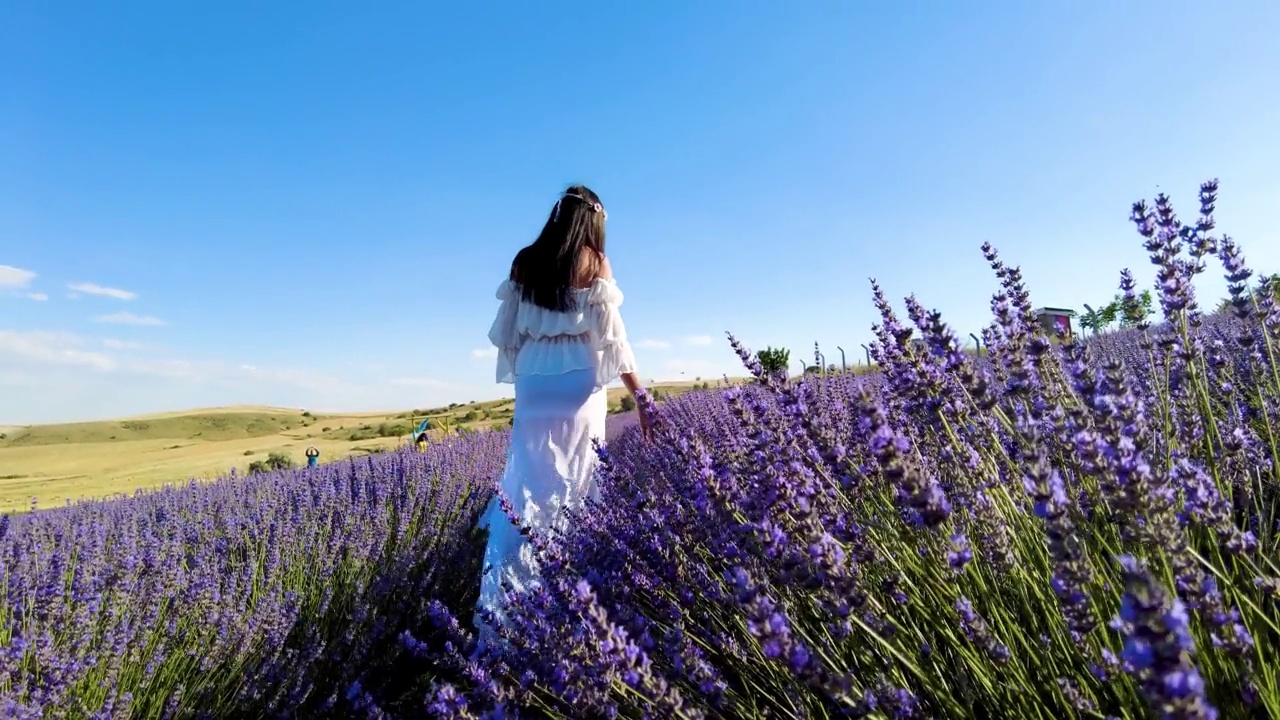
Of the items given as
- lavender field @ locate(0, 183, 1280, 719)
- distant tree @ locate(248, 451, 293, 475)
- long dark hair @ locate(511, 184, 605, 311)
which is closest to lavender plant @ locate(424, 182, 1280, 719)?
lavender field @ locate(0, 183, 1280, 719)

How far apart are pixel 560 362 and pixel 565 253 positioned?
478 mm

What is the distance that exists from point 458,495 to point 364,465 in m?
1.18

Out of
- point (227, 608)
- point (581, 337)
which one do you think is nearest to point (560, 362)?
point (581, 337)

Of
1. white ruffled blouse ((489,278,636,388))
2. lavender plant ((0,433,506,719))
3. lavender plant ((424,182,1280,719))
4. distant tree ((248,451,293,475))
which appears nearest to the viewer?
lavender plant ((424,182,1280,719))

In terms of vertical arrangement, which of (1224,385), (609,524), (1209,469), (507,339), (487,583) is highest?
(507,339)

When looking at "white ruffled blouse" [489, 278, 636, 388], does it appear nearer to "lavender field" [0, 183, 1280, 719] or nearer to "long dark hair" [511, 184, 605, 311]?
"long dark hair" [511, 184, 605, 311]

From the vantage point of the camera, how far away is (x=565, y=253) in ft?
9.80

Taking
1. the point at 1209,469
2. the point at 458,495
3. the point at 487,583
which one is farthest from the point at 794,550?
the point at 458,495

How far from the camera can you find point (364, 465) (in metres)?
5.63

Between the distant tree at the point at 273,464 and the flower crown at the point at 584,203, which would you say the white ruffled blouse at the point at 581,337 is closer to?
the flower crown at the point at 584,203

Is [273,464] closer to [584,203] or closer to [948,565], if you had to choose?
[584,203]

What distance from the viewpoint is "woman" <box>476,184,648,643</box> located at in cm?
298

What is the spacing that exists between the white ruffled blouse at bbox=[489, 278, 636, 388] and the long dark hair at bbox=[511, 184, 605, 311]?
0.18 feet

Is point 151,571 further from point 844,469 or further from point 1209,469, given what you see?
point 1209,469
